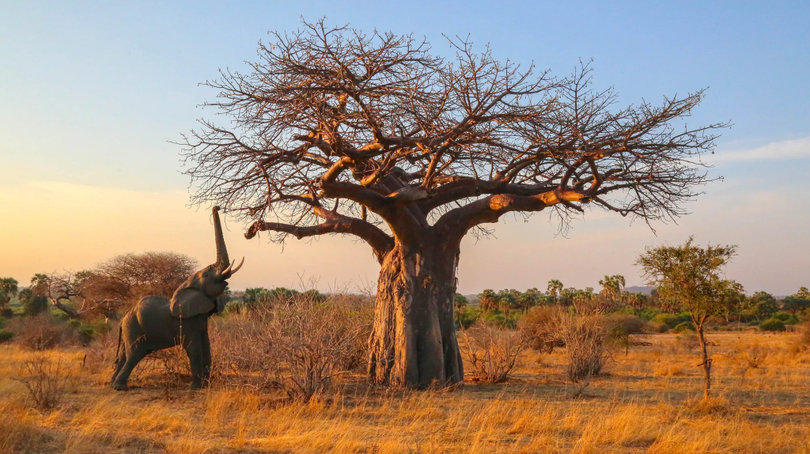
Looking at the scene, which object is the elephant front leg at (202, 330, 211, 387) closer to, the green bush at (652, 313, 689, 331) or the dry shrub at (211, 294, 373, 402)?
the dry shrub at (211, 294, 373, 402)

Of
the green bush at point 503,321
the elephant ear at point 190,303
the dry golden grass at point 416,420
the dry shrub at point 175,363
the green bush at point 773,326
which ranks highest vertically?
the elephant ear at point 190,303

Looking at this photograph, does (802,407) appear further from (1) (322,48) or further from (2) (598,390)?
(1) (322,48)

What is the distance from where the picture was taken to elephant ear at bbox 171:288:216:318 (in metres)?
9.42

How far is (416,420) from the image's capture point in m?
7.23

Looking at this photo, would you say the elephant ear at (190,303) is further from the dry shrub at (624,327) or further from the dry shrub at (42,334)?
the dry shrub at (624,327)

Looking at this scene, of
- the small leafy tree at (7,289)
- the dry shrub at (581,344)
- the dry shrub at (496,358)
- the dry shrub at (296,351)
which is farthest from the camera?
the small leafy tree at (7,289)

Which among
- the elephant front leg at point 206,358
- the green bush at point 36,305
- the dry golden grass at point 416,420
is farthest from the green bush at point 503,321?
the green bush at point 36,305

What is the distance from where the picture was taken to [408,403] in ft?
27.3

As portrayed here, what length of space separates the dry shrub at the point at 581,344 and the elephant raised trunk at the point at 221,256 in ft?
19.0

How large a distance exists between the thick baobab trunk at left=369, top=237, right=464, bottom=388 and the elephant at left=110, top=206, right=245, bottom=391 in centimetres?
229

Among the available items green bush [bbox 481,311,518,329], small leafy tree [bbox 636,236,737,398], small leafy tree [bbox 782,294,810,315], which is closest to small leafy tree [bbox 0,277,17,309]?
green bush [bbox 481,311,518,329]

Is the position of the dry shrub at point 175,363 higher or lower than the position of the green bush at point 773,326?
lower

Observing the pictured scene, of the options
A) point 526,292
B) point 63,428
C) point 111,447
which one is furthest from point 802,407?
point 526,292

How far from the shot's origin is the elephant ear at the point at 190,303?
9.42m
